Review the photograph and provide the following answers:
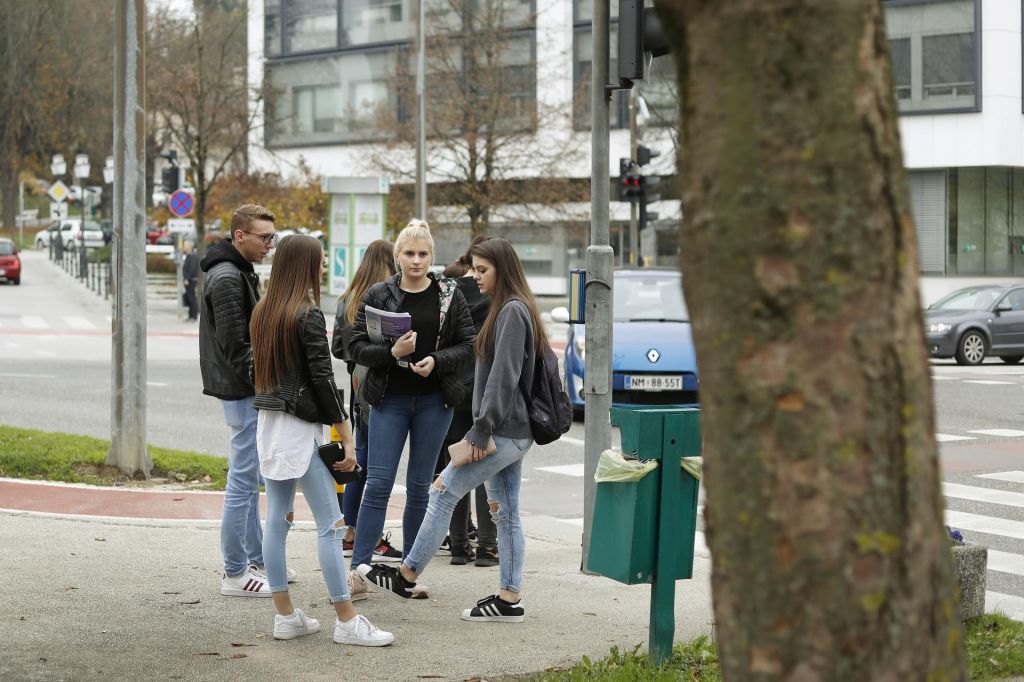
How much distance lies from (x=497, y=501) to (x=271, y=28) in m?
52.7

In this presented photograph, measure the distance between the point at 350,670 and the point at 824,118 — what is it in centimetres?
378

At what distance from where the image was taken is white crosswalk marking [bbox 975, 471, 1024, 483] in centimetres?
1180

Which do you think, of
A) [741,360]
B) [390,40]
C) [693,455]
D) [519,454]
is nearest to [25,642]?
[519,454]

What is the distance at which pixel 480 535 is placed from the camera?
26.7ft

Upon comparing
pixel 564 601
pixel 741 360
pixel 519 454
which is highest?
pixel 741 360

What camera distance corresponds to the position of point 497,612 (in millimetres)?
6547

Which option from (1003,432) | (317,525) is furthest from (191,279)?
(317,525)

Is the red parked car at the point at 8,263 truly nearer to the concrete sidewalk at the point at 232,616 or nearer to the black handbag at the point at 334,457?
the concrete sidewalk at the point at 232,616

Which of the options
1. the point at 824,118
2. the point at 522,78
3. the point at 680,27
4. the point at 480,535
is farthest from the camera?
the point at 522,78

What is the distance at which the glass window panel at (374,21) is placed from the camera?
2099 inches

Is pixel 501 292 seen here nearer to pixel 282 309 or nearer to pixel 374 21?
pixel 282 309

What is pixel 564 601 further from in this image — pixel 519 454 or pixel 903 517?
pixel 903 517

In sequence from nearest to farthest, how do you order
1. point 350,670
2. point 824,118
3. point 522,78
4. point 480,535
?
point 824,118 → point 350,670 → point 480,535 → point 522,78

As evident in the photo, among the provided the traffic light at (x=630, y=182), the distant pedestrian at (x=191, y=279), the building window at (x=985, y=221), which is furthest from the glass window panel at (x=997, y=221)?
the distant pedestrian at (x=191, y=279)
